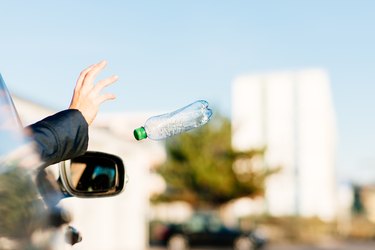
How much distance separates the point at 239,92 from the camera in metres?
96.3

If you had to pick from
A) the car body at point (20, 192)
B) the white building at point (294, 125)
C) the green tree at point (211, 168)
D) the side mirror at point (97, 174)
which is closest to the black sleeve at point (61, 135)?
the car body at point (20, 192)

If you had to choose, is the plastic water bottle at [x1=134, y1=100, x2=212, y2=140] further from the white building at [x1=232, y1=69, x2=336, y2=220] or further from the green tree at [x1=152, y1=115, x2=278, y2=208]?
the white building at [x1=232, y1=69, x2=336, y2=220]

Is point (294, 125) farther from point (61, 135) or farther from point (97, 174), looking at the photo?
point (61, 135)

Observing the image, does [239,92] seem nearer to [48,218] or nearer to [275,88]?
[275,88]

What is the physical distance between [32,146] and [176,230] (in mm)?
32253

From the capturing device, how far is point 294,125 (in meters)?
97.6

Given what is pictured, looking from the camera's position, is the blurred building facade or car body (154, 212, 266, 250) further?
car body (154, 212, 266, 250)

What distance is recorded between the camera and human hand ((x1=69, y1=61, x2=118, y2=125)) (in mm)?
1468

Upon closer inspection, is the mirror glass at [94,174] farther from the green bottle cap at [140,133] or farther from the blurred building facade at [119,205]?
the blurred building facade at [119,205]

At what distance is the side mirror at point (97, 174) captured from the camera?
5.88 feet

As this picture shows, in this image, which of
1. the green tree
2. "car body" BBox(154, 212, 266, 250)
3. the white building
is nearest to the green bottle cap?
"car body" BBox(154, 212, 266, 250)

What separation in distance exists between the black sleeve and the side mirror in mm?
410

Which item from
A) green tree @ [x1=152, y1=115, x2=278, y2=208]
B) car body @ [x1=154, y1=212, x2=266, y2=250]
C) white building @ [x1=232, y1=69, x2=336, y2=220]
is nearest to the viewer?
car body @ [x1=154, y1=212, x2=266, y2=250]

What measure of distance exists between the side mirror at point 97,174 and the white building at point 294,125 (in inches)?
3649
